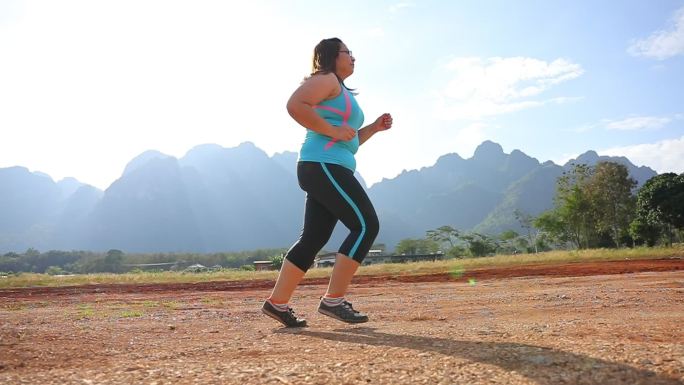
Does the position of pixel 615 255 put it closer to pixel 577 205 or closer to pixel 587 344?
pixel 587 344

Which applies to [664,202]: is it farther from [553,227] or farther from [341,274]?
[341,274]

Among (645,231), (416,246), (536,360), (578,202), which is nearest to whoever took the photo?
(536,360)

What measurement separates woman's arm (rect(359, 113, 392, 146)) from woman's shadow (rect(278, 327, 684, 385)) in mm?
1706

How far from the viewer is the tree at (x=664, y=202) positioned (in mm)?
30400

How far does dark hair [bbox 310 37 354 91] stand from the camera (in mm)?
3486

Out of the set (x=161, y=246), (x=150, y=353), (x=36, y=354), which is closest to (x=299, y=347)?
(x=150, y=353)

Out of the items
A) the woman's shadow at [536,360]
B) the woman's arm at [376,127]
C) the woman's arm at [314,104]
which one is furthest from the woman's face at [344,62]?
the woman's shadow at [536,360]

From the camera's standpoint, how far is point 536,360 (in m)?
1.88

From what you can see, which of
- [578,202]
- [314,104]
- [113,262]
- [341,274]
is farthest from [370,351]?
[113,262]

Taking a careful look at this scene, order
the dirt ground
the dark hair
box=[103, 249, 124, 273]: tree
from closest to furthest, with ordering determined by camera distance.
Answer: the dirt ground
the dark hair
box=[103, 249, 124, 273]: tree

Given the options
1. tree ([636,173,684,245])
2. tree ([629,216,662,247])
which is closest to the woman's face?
tree ([636,173,684,245])

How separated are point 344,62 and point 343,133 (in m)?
0.63

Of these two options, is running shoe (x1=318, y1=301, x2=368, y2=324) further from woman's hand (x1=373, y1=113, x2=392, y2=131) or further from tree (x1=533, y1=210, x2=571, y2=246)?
tree (x1=533, y1=210, x2=571, y2=246)

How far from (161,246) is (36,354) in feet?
615
